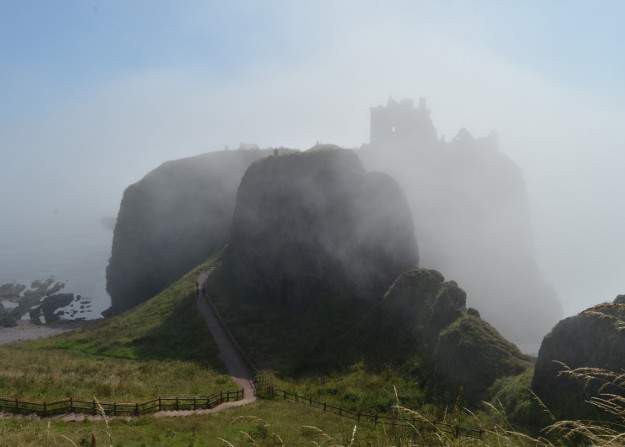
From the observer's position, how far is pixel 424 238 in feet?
407

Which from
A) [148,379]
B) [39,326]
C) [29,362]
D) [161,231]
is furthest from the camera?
[161,231]

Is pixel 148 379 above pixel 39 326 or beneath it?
above

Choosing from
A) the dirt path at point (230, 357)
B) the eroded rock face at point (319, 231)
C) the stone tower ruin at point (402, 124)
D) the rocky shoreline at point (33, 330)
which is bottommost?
the rocky shoreline at point (33, 330)

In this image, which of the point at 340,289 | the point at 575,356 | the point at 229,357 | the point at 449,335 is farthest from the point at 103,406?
the point at 340,289

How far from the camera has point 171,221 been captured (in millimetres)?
95312

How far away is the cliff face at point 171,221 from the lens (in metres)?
88.1

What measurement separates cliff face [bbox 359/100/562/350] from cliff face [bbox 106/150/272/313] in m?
58.3

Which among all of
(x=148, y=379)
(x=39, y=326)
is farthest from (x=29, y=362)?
(x=39, y=326)

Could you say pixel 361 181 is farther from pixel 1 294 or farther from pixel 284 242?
pixel 1 294

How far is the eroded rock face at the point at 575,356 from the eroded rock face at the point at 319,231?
83.0 ft

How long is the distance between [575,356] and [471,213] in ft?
424

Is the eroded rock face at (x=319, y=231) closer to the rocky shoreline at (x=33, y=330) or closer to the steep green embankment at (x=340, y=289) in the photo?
the steep green embankment at (x=340, y=289)

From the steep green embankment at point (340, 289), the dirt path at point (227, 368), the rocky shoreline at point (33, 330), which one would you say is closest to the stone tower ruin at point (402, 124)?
the steep green embankment at point (340, 289)

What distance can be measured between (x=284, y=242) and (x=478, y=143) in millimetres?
127785
